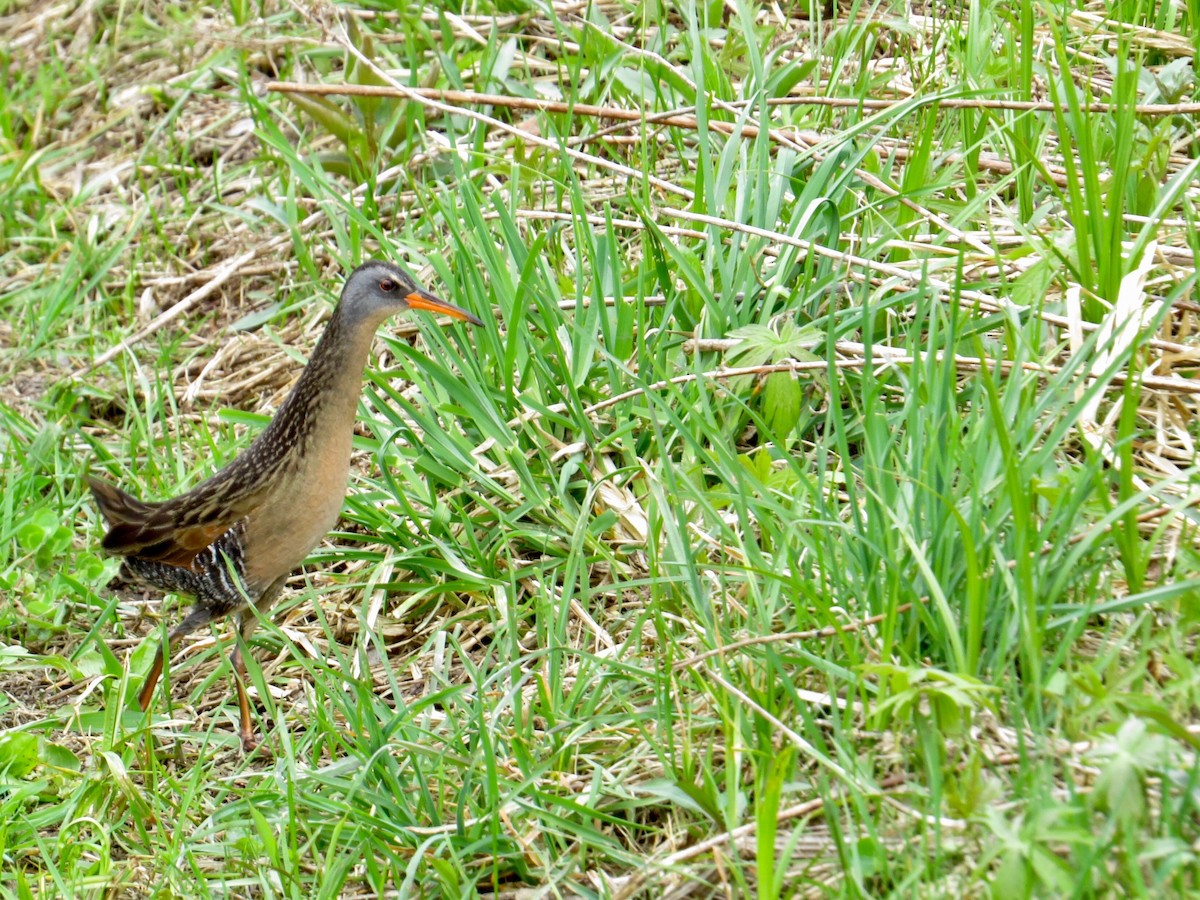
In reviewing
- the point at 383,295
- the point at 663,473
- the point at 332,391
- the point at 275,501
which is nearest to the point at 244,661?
the point at 275,501

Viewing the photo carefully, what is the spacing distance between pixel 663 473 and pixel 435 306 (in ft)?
2.80

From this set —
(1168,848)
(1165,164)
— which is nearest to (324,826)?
(1168,848)

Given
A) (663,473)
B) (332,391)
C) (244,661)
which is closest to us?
(663,473)

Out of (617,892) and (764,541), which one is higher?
(764,541)

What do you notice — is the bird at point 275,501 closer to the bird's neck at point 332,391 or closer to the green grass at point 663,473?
the bird's neck at point 332,391

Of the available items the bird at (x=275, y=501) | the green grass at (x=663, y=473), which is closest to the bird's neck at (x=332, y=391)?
the bird at (x=275, y=501)

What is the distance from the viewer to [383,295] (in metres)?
3.74

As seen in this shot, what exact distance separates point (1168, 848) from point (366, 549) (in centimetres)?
240

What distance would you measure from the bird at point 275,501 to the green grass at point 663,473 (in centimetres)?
13

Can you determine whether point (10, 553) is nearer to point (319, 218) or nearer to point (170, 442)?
point (170, 442)

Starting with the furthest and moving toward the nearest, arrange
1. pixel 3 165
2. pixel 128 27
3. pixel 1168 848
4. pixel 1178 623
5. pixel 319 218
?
pixel 128 27 < pixel 3 165 < pixel 319 218 < pixel 1178 623 < pixel 1168 848

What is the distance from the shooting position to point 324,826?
2988 millimetres

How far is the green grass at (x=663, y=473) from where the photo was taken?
2.57 m

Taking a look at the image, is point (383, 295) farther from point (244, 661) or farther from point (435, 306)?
point (244, 661)
